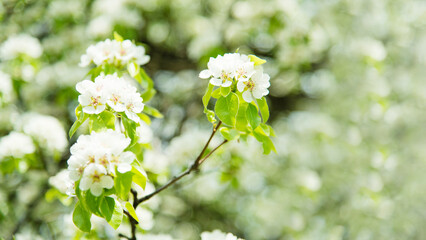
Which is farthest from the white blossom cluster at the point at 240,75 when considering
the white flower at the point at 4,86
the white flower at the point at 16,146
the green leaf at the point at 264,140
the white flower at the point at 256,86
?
the white flower at the point at 4,86

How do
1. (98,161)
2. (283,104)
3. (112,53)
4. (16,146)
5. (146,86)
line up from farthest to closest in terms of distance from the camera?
(283,104), (16,146), (146,86), (112,53), (98,161)

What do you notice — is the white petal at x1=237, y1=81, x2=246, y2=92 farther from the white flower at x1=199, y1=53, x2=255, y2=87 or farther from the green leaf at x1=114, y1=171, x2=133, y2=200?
the green leaf at x1=114, y1=171, x2=133, y2=200

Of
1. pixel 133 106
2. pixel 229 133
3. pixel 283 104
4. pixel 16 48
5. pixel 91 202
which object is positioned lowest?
pixel 16 48

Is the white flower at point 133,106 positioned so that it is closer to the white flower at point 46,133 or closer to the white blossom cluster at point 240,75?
the white blossom cluster at point 240,75

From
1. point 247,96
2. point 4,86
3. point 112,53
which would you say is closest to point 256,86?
point 247,96

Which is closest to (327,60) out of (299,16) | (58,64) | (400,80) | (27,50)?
(400,80)

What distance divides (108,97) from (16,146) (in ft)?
3.70

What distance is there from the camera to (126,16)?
9.09ft

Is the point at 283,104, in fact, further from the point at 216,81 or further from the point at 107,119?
the point at 107,119

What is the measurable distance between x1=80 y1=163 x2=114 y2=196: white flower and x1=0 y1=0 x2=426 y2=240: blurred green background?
5.07 feet

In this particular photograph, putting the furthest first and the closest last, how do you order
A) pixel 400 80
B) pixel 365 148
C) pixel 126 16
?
pixel 400 80 < pixel 365 148 < pixel 126 16

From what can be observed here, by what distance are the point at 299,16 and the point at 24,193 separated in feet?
8.64

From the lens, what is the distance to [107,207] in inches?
41.1

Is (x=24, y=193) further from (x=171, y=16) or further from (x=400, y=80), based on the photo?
(x=400, y=80)
